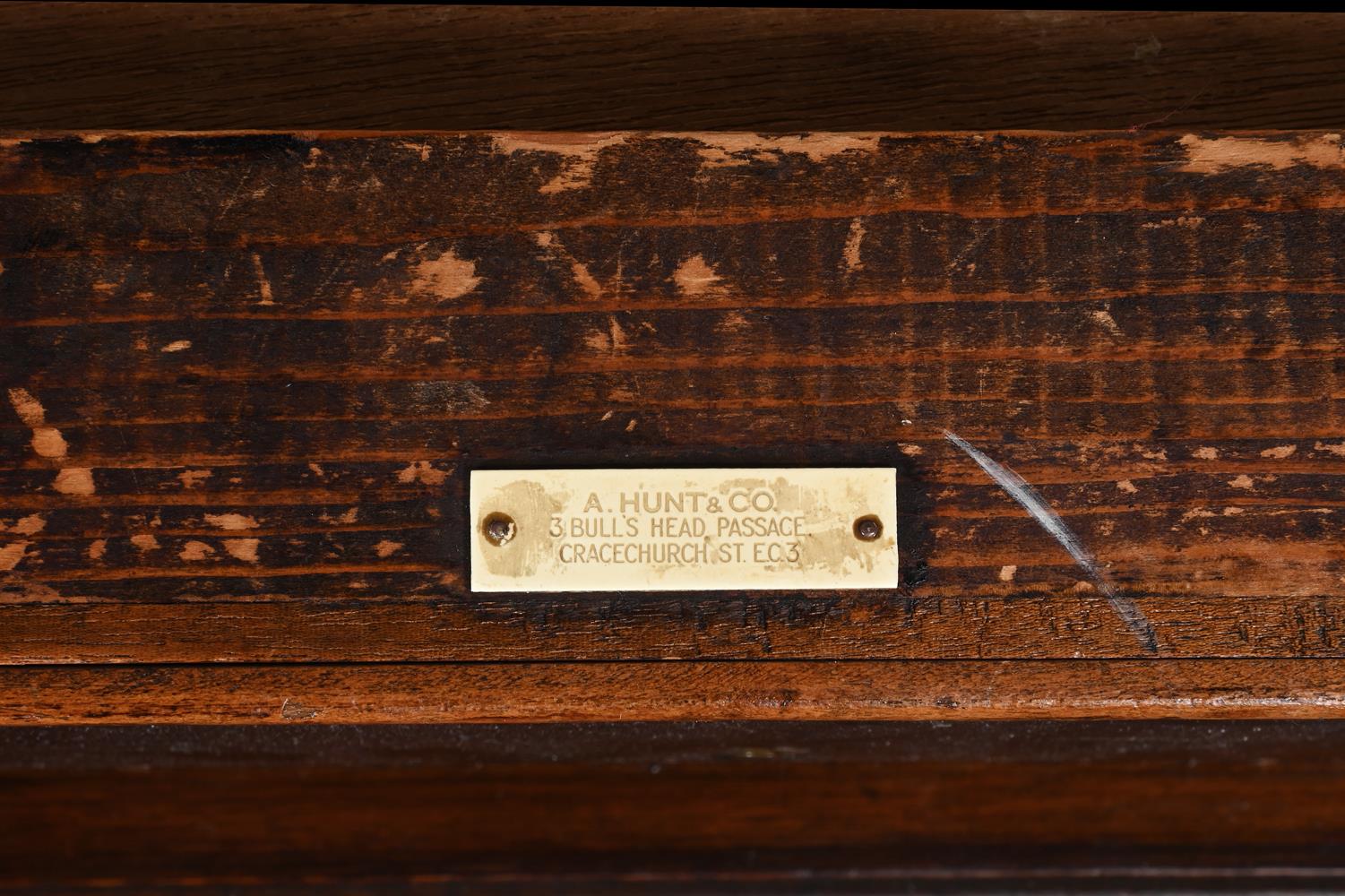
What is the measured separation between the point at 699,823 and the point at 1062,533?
416mm

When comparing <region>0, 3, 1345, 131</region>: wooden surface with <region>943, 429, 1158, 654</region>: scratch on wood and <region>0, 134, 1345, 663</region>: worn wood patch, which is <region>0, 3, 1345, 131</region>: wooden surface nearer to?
<region>0, 134, 1345, 663</region>: worn wood patch

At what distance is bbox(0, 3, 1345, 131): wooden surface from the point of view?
1.92ft

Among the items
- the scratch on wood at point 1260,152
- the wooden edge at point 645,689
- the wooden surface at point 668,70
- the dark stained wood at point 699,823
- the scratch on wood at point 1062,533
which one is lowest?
the dark stained wood at point 699,823

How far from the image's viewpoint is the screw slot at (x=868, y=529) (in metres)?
0.46

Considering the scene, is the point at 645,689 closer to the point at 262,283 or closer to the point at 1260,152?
the point at 262,283

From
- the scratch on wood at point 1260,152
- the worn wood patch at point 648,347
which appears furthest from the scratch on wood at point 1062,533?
the scratch on wood at point 1260,152

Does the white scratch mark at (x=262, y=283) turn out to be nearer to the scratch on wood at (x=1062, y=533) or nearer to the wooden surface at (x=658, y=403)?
the wooden surface at (x=658, y=403)

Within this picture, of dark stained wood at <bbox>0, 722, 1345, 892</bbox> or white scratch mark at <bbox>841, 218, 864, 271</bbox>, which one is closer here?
white scratch mark at <bbox>841, 218, 864, 271</bbox>

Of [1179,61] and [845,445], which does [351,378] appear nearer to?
[845,445]

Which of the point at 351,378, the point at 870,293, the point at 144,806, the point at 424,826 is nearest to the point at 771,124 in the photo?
the point at 870,293

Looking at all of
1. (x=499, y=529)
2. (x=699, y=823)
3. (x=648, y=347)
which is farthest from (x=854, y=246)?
(x=699, y=823)

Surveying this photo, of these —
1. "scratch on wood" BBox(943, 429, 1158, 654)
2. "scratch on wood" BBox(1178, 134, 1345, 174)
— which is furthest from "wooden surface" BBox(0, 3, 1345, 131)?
"scratch on wood" BBox(943, 429, 1158, 654)

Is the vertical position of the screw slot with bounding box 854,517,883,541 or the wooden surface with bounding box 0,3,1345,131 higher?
the wooden surface with bounding box 0,3,1345,131

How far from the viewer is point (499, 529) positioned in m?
0.47
